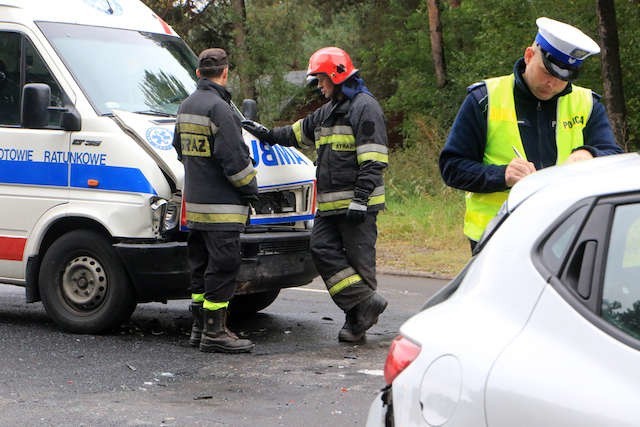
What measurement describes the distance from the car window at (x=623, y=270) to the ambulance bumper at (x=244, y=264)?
4963 millimetres

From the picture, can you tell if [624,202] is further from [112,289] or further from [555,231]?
[112,289]

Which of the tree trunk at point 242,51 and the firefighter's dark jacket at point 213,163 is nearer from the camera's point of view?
the firefighter's dark jacket at point 213,163

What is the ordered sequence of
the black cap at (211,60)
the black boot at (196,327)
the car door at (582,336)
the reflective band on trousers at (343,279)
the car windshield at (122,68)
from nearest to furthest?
1. the car door at (582,336)
2. the black cap at (211,60)
3. the black boot at (196,327)
4. the reflective band on trousers at (343,279)
5. the car windshield at (122,68)

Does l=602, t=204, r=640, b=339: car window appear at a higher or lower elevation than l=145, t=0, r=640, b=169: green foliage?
lower

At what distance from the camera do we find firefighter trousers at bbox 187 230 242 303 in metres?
Result: 7.50

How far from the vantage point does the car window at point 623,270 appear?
9.67ft

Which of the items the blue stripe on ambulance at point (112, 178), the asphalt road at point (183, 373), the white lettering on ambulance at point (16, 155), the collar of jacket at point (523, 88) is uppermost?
the collar of jacket at point (523, 88)

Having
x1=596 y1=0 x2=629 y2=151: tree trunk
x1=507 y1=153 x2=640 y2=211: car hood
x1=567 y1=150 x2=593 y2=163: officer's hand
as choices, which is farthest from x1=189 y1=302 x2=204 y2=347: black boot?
x1=596 y1=0 x2=629 y2=151: tree trunk

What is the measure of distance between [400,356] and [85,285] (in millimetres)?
5023

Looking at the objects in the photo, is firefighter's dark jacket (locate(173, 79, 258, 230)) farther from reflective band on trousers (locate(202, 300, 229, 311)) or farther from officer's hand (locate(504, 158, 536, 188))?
officer's hand (locate(504, 158, 536, 188))

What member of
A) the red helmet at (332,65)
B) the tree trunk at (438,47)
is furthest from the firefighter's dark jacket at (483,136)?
the tree trunk at (438,47)

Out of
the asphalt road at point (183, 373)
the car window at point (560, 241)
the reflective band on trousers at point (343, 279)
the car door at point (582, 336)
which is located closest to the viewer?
the car door at point (582, 336)

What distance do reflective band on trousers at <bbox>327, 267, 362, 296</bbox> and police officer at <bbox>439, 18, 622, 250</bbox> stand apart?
259 centimetres

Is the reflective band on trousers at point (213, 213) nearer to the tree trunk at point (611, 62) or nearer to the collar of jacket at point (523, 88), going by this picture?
the collar of jacket at point (523, 88)
